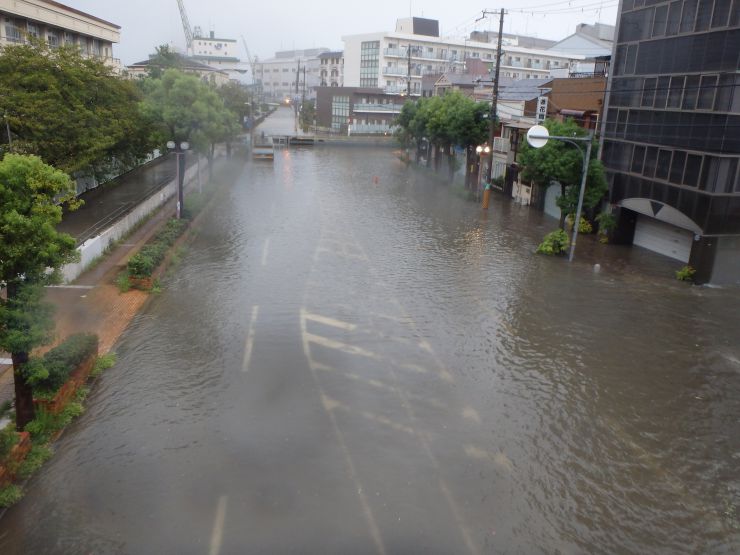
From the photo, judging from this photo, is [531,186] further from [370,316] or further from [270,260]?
[370,316]

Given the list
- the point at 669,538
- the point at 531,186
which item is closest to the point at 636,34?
the point at 531,186

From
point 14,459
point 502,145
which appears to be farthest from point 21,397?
point 502,145

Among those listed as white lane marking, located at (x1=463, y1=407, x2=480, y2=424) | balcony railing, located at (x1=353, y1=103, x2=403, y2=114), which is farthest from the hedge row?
balcony railing, located at (x1=353, y1=103, x2=403, y2=114)

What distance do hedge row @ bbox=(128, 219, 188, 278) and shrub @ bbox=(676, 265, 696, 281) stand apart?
2048cm

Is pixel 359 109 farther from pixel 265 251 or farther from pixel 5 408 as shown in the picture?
pixel 5 408

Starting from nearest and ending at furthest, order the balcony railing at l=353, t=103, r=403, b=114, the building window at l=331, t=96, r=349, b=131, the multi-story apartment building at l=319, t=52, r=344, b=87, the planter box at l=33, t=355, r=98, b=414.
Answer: the planter box at l=33, t=355, r=98, b=414 < the balcony railing at l=353, t=103, r=403, b=114 < the building window at l=331, t=96, r=349, b=131 < the multi-story apartment building at l=319, t=52, r=344, b=87

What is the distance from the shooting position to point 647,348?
57.2 feet

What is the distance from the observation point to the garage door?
26250mm

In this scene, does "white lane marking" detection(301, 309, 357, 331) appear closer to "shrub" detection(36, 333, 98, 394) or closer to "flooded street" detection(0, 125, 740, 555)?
"flooded street" detection(0, 125, 740, 555)

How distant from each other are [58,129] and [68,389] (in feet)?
61.7

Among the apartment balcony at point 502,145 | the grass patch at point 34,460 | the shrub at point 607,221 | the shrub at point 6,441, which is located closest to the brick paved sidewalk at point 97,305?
the grass patch at point 34,460

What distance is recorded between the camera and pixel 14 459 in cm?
1052

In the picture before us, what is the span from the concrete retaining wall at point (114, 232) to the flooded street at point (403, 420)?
3.17 meters

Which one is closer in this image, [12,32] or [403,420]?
[403,420]
